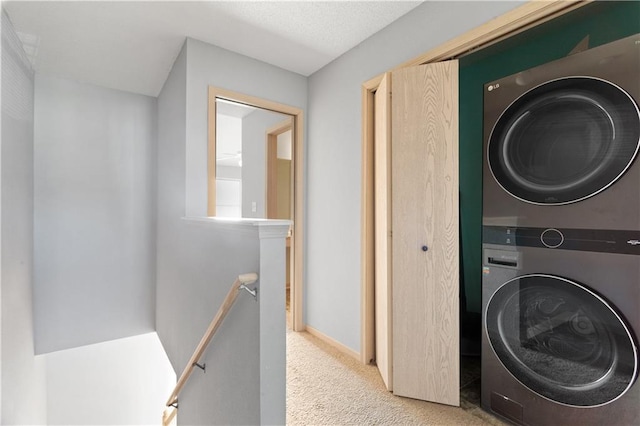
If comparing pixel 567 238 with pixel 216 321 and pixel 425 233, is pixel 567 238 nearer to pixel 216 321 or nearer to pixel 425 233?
pixel 425 233

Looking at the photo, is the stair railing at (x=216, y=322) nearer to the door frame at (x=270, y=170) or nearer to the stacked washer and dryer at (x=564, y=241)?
the stacked washer and dryer at (x=564, y=241)

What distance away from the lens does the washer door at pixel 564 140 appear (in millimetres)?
1243

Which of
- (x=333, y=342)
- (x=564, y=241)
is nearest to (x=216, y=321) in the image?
(x=333, y=342)

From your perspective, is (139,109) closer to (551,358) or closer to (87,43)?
(87,43)

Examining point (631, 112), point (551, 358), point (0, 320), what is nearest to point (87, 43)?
point (0, 320)

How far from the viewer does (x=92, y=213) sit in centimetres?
327

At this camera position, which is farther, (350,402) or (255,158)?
(255,158)

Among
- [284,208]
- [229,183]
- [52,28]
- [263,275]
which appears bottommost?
[263,275]

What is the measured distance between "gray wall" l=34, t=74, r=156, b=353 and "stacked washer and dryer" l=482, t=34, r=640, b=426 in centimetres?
362

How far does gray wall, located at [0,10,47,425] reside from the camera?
6.77 ft

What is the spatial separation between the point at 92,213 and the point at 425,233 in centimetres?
352

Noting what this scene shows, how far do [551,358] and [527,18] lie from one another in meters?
1.70

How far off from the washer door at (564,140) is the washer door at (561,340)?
0.46 metres

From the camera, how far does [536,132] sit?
1.48 meters
